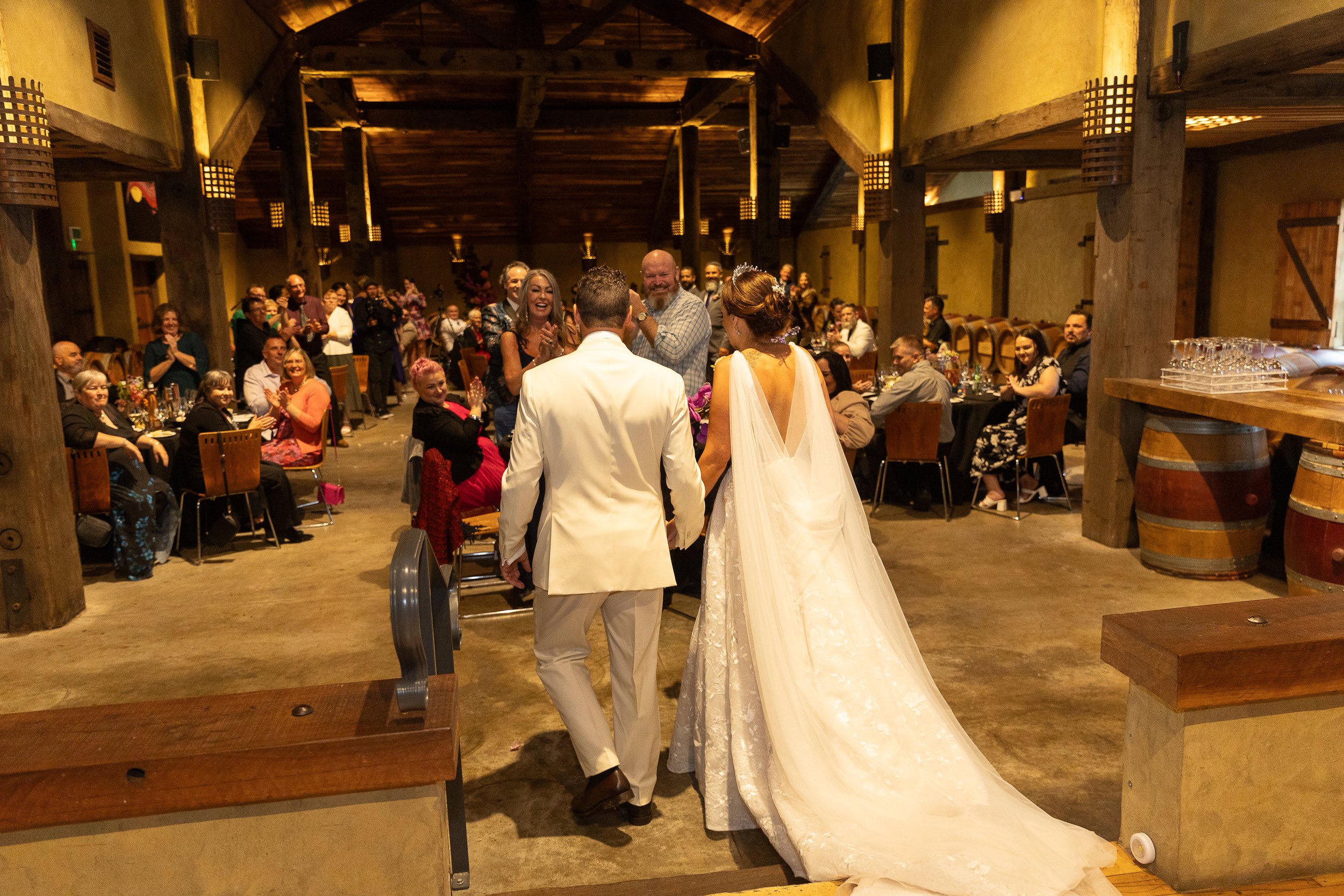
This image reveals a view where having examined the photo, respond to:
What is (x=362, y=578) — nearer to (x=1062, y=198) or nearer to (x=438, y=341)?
(x=438, y=341)

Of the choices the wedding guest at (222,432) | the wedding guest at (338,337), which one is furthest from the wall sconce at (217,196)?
the wedding guest at (338,337)

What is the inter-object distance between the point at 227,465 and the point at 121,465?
0.52 meters

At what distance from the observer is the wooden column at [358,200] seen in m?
14.3

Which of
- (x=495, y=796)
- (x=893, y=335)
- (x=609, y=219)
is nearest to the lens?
(x=495, y=796)

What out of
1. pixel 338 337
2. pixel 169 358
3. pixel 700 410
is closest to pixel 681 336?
pixel 700 410

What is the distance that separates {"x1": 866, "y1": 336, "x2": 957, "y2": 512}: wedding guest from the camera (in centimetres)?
623

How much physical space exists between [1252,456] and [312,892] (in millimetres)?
4729

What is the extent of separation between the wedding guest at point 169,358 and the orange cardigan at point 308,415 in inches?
37.4

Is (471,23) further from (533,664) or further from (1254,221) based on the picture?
(533,664)

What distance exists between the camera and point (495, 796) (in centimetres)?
315

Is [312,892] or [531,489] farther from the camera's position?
[531,489]

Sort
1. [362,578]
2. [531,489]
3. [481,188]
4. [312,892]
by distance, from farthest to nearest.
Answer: [481,188], [362,578], [531,489], [312,892]

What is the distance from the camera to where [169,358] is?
285 inches

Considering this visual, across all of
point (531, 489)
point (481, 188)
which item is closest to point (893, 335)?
point (531, 489)
